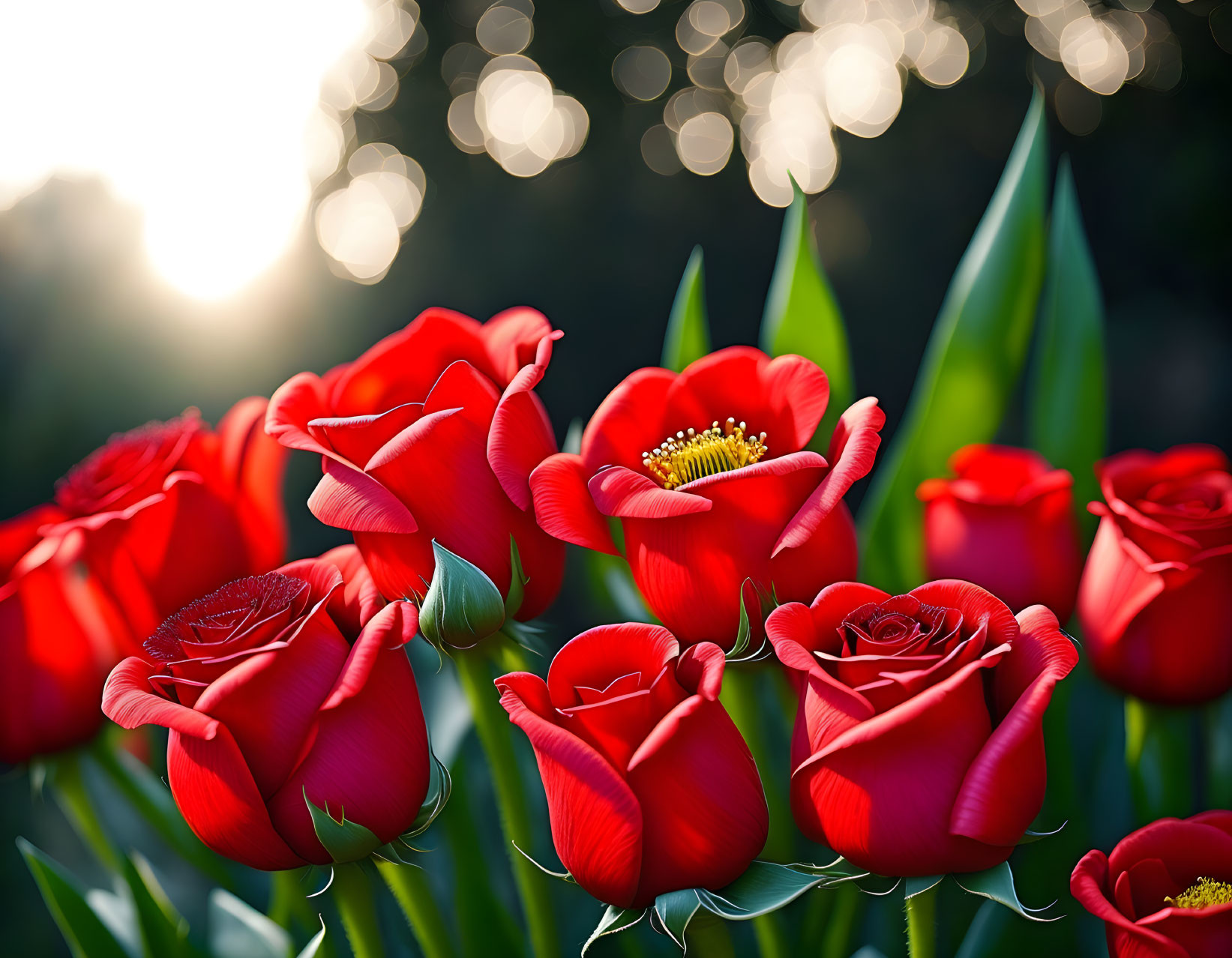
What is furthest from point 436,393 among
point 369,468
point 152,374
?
point 152,374

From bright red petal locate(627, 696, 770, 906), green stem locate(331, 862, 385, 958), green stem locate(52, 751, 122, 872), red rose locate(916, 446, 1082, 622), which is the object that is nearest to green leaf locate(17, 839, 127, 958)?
green stem locate(52, 751, 122, 872)

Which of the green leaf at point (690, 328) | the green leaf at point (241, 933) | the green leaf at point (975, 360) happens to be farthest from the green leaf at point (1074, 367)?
the green leaf at point (241, 933)

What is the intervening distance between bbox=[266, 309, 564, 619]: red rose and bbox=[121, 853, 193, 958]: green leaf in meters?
0.17

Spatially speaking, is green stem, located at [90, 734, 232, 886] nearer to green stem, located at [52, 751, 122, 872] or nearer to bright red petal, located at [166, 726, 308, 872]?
green stem, located at [52, 751, 122, 872]

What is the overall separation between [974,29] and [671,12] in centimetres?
42

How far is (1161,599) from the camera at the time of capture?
1.02 feet

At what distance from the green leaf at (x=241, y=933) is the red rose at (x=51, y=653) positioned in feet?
0.28

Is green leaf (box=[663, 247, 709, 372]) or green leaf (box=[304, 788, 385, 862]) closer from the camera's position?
green leaf (box=[304, 788, 385, 862])

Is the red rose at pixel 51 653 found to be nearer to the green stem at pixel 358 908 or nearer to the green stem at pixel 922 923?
the green stem at pixel 358 908

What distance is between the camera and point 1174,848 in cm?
27

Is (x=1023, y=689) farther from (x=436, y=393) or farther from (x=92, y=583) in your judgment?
(x=92, y=583)

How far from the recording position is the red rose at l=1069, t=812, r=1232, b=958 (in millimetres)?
244

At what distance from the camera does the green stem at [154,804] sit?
37cm

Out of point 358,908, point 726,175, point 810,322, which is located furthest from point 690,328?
point 726,175
